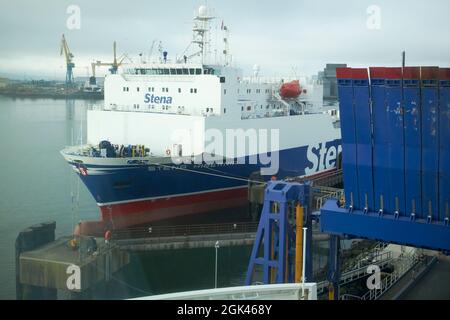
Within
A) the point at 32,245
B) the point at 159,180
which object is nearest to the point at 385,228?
the point at 32,245

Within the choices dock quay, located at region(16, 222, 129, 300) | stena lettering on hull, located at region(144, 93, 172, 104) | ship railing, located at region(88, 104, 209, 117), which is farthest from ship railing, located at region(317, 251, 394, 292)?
stena lettering on hull, located at region(144, 93, 172, 104)

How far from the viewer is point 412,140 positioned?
5.26 meters

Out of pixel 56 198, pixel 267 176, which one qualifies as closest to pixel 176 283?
pixel 267 176

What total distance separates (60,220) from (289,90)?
701 cm

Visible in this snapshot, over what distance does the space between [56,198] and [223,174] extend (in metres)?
4.91

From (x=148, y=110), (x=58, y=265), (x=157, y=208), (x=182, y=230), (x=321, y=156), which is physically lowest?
(x=182, y=230)

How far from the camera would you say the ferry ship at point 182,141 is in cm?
1027

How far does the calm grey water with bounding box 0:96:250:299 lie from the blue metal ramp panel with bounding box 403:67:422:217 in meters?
4.19

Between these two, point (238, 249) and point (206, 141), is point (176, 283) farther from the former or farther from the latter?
point (206, 141)

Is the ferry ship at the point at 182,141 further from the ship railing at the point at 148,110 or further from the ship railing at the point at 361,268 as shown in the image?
the ship railing at the point at 361,268

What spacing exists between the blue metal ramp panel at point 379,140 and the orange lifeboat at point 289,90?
829 centimetres

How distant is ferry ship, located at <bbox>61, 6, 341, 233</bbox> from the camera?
33.7 feet

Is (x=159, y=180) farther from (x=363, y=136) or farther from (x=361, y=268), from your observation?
(x=363, y=136)

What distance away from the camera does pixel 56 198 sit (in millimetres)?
12836
